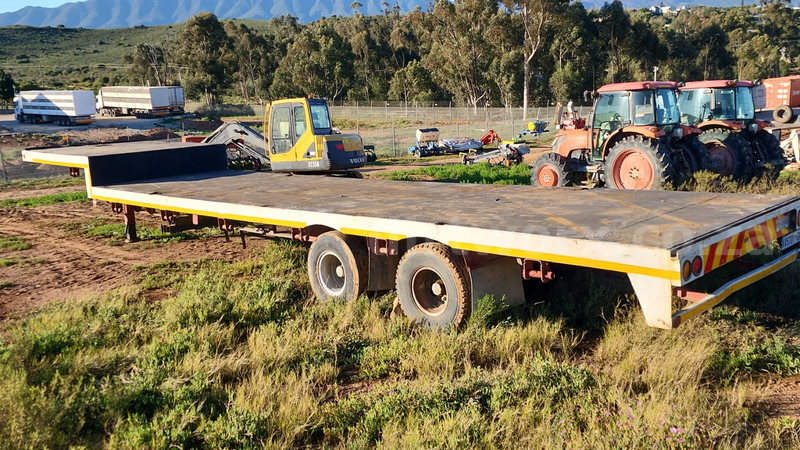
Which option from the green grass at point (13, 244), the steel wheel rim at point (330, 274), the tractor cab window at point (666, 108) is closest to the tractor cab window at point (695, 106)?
the tractor cab window at point (666, 108)

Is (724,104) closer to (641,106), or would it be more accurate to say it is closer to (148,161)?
(641,106)

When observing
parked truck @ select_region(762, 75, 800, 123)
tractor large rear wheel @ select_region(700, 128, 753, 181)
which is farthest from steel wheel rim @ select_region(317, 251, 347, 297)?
parked truck @ select_region(762, 75, 800, 123)

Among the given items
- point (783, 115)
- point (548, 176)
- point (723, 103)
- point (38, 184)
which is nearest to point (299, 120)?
point (548, 176)

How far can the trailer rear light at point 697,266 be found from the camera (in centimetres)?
510

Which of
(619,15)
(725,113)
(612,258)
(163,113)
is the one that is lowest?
(612,258)

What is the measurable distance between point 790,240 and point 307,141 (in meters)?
10.8

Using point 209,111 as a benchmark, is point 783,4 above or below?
above

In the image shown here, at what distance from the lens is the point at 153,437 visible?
4.75 m

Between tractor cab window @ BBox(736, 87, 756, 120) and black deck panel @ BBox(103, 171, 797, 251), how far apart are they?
943 centimetres

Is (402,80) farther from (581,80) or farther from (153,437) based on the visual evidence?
(153,437)

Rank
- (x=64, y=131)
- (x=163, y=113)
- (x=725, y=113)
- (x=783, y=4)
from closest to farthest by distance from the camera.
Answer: (x=725, y=113)
(x=64, y=131)
(x=163, y=113)
(x=783, y=4)

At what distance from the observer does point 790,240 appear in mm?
6586

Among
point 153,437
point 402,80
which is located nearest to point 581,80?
point 402,80

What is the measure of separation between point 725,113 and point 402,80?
5200 centimetres
